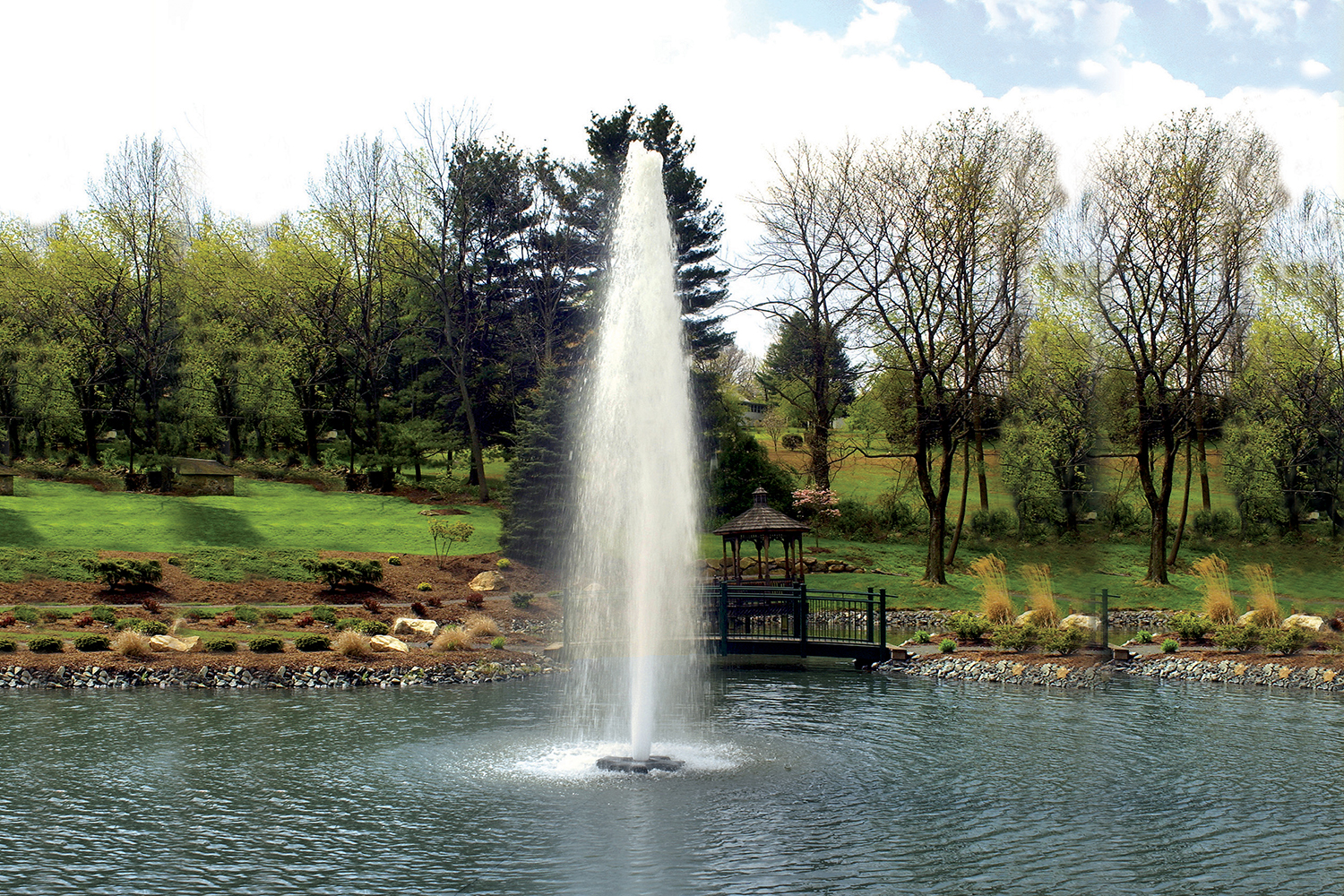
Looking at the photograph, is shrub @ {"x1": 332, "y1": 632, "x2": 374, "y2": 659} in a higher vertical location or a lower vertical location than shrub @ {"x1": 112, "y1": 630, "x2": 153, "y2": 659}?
lower

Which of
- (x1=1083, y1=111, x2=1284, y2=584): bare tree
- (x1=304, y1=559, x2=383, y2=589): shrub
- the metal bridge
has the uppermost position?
(x1=1083, y1=111, x2=1284, y2=584): bare tree

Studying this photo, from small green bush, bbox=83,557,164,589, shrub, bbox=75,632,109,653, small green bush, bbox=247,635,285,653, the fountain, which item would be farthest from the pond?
small green bush, bbox=83,557,164,589

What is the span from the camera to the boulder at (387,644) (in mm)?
21312

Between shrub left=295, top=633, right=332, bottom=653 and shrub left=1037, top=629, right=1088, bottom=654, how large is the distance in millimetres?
15246

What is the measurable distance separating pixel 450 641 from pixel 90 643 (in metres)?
6.96

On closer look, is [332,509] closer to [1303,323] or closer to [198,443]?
[198,443]

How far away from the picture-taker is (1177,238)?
32.7 meters

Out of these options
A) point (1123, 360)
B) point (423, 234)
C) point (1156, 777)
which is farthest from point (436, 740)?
point (423, 234)

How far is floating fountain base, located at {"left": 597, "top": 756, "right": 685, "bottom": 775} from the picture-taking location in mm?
12844

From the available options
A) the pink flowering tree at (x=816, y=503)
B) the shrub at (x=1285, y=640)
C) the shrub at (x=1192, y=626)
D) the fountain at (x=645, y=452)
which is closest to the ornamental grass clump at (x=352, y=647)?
the fountain at (x=645, y=452)

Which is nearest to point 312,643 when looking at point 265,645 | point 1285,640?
point 265,645

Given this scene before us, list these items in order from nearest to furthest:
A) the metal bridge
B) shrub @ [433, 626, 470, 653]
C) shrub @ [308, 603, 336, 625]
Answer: shrub @ [433, 626, 470, 653]
the metal bridge
shrub @ [308, 603, 336, 625]

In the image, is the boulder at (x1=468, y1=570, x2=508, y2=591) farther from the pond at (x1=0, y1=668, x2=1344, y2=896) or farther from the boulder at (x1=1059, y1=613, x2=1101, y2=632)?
the boulder at (x1=1059, y1=613, x2=1101, y2=632)

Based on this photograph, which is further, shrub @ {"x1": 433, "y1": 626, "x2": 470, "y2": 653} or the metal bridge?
A: the metal bridge
